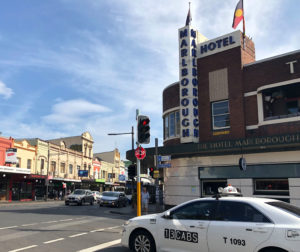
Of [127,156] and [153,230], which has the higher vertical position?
[127,156]

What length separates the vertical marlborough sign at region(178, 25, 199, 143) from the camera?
67.2 ft

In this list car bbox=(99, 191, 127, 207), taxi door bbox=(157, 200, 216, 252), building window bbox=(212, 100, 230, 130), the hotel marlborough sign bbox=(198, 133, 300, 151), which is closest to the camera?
taxi door bbox=(157, 200, 216, 252)

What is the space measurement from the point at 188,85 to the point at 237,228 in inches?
611

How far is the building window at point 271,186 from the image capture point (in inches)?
671

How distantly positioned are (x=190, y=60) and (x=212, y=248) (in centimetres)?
1633

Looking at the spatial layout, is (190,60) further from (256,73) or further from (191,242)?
(191,242)

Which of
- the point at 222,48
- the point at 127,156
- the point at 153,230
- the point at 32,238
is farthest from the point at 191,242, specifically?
the point at 127,156

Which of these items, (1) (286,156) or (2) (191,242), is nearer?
(2) (191,242)

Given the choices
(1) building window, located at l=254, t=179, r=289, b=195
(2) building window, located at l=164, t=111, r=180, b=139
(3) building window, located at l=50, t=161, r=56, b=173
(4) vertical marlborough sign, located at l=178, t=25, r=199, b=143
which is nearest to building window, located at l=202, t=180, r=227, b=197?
(1) building window, located at l=254, t=179, r=289, b=195

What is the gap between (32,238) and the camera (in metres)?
9.90

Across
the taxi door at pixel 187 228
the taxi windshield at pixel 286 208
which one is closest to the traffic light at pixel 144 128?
the taxi door at pixel 187 228

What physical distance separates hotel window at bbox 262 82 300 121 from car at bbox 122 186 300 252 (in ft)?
41.1

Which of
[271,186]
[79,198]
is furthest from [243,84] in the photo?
[79,198]

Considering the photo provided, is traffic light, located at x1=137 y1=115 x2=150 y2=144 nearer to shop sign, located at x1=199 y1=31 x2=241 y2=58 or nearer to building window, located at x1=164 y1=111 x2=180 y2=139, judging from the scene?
building window, located at x1=164 y1=111 x2=180 y2=139
